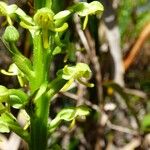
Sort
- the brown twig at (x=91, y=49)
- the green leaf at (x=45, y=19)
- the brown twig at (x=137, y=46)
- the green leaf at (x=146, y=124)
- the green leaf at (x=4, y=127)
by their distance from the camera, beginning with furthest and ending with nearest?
the brown twig at (x=137, y=46), the green leaf at (x=146, y=124), the brown twig at (x=91, y=49), the green leaf at (x=4, y=127), the green leaf at (x=45, y=19)

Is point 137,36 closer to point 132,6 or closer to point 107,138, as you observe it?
point 132,6

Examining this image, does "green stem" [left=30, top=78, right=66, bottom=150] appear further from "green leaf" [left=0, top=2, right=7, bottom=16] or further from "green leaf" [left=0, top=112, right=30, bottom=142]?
"green leaf" [left=0, top=2, right=7, bottom=16]

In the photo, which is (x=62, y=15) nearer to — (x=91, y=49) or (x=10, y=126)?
(x=10, y=126)

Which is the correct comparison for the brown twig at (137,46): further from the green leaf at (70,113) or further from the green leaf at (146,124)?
the green leaf at (70,113)

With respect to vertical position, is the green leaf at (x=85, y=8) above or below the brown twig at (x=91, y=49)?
above

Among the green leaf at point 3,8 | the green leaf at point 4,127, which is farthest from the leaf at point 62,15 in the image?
the green leaf at point 4,127

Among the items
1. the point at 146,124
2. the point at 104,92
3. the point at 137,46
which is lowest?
the point at 146,124

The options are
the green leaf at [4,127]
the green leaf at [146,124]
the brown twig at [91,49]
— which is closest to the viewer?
the green leaf at [4,127]

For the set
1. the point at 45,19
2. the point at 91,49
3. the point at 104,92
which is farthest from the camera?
the point at 104,92

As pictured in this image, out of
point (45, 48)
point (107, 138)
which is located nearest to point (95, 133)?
point (107, 138)

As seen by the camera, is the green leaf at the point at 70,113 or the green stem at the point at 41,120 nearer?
the green stem at the point at 41,120

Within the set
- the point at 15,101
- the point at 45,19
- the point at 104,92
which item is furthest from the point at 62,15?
the point at 104,92

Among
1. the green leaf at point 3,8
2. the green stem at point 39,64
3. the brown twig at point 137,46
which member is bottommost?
the brown twig at point 137,46
